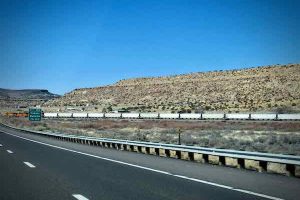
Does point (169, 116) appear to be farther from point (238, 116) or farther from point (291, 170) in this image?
point (291, 170)

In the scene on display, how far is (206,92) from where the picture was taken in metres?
117

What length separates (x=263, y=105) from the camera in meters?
83.4

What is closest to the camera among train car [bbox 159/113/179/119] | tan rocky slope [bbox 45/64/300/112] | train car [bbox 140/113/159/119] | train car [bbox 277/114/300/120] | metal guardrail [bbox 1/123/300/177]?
metal guardrail [bbox 1/123/300/177]

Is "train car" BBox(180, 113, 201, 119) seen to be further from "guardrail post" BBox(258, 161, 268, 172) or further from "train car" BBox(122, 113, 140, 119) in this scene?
"guardrail post" BBox(258, 161, 268, 172)

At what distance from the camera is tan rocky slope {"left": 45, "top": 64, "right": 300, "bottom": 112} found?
310 feet

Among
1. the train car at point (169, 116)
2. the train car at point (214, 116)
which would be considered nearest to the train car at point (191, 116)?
the train car at point (214, 116)

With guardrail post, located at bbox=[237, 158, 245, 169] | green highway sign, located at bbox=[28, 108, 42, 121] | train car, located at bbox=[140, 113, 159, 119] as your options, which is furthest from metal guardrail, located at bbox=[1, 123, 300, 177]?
train car, located at bbox=[140, 113, 159, 119]

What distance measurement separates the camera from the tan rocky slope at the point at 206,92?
310 ft

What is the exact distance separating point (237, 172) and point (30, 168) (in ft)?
21.0

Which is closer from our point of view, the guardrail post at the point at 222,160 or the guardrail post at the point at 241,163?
the guardrail post at the point at 241,163

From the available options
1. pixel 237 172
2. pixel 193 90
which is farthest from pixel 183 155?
pixel 193 90

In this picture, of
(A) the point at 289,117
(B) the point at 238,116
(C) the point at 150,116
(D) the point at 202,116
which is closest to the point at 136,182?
(A) the point at 289,117

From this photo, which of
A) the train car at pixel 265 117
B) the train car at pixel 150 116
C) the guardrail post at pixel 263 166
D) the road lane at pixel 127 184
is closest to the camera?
the road lane at pixel 127 184

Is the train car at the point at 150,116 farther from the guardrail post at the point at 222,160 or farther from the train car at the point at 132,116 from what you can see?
the guardrail post at the point at 222,160
